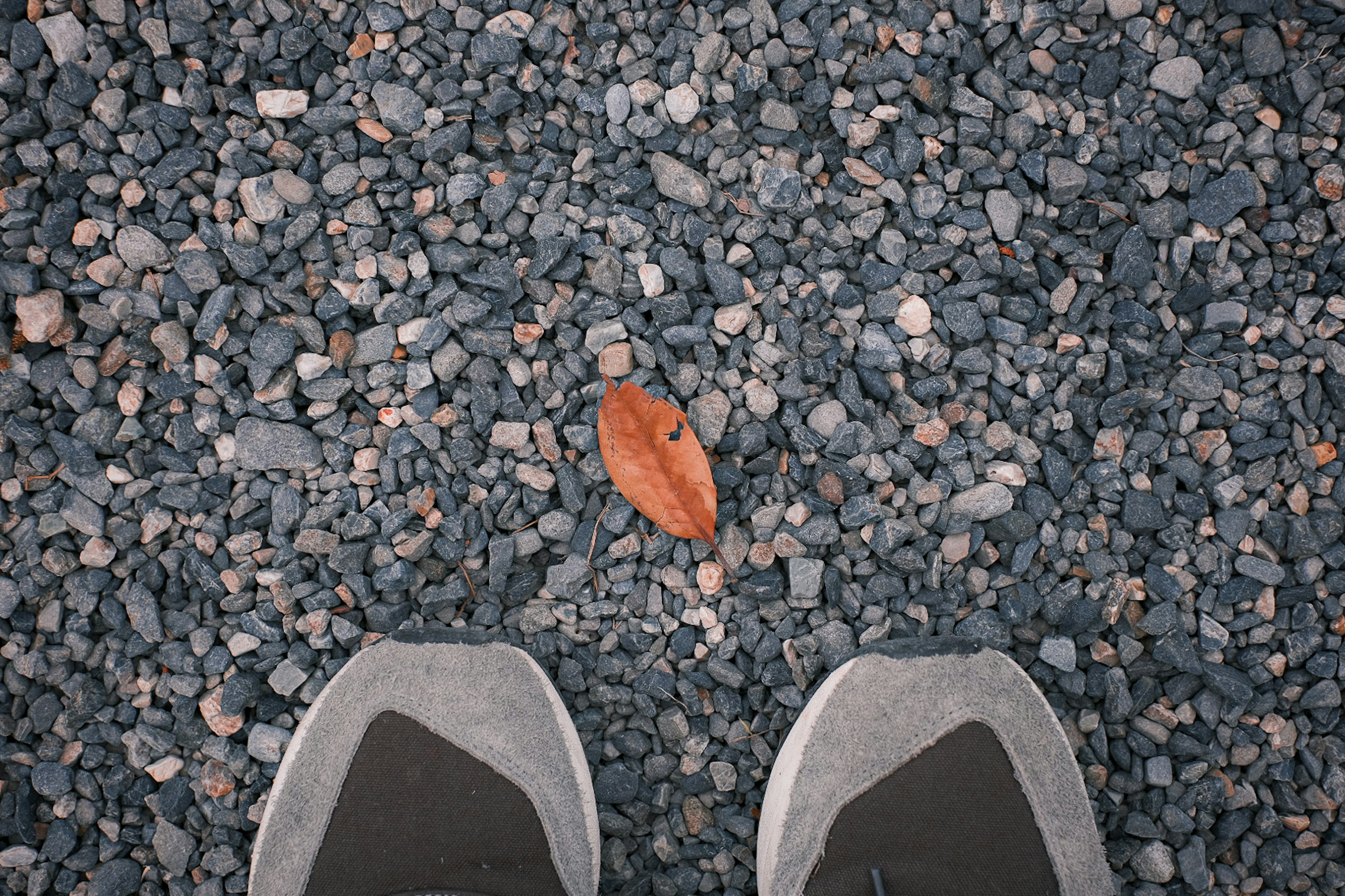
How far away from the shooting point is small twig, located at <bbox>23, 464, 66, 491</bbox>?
6.01 feet

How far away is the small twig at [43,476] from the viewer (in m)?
1.83

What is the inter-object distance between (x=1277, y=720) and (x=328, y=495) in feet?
6.74

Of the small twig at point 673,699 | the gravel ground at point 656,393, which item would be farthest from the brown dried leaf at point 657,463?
the small twig at point 673,699

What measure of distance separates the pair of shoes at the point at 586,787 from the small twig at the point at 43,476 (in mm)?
747

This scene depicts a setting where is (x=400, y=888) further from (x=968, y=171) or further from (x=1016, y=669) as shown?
(x=968, y=171)

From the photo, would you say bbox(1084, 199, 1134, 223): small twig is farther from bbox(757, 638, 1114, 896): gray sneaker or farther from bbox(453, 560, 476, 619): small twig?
bbox(453, 560, 476, 619): small twig

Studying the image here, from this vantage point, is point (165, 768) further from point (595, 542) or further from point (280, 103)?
point (280, 103)

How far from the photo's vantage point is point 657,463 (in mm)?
1767

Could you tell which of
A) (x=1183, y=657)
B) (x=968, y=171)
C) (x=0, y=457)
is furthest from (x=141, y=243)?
(x=1183, y=657)

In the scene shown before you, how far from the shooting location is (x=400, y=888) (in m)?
1.75

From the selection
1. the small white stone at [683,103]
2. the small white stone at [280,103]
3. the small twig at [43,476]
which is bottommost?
the small twig at [43,476]

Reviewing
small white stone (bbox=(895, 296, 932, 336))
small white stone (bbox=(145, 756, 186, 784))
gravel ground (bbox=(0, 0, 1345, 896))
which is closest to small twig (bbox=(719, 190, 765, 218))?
gravel ground (bbox=(0, 0, 1345, 896))

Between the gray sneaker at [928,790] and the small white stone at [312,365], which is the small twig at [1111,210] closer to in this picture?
the gray sneaker at [928,790]

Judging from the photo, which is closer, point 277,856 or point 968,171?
point 277,856
